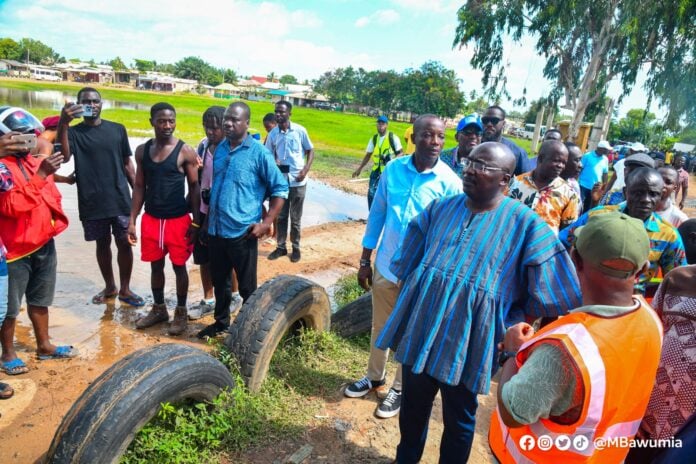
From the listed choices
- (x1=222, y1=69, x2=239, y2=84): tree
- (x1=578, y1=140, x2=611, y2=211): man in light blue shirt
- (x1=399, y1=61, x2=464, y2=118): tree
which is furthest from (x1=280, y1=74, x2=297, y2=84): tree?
(x1=578, y1=140, x2=611, y2=211): man in light blue shirt

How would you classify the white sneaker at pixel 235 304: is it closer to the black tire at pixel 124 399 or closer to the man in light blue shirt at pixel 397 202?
the man in light blue shirt at pixel 397 202

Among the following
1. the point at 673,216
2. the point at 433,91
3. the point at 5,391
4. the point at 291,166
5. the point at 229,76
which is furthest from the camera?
the point at 229,76

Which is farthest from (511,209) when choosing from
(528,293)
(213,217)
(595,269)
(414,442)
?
(213,217)

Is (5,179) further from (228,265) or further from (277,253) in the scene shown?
(277,253)

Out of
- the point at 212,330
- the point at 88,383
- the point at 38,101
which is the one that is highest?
the point at 38,101

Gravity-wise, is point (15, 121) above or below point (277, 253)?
above

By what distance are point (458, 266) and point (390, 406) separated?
158 cm

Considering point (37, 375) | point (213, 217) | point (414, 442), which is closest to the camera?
point (414, 442)

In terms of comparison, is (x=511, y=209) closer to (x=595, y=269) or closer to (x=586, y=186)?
(x=595, y=269)

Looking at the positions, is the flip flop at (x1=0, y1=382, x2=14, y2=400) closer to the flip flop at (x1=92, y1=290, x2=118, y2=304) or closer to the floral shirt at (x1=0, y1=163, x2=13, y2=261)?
the floral shirt at (x1=0, y1=163, x2=13, y2=261)

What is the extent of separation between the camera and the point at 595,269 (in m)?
1.48

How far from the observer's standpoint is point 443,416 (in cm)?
249

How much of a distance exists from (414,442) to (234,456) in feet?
3.63

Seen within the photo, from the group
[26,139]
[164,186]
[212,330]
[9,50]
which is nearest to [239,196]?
[164,186]
